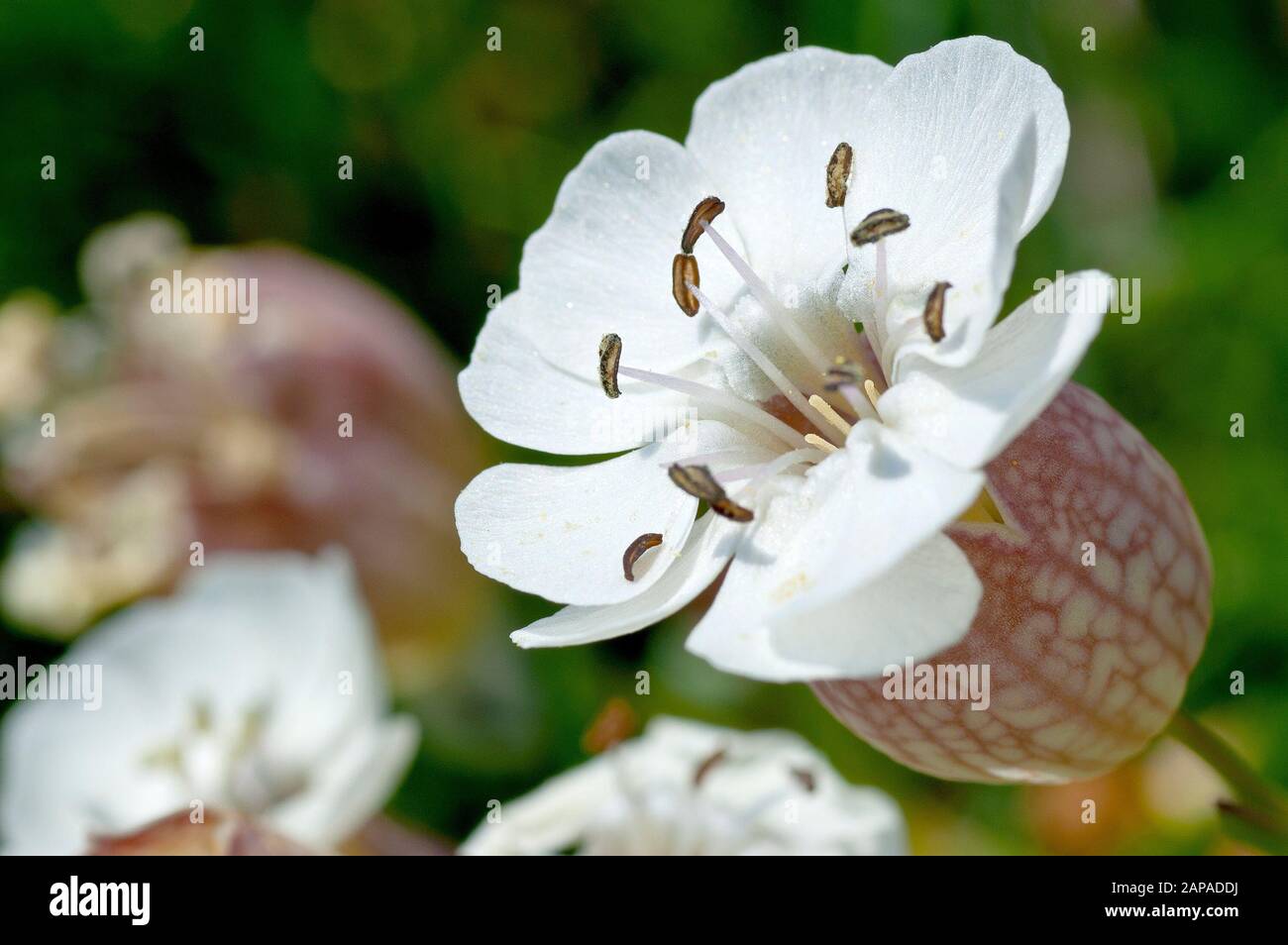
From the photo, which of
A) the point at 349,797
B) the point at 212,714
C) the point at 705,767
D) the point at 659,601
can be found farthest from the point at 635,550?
the point at 212,714

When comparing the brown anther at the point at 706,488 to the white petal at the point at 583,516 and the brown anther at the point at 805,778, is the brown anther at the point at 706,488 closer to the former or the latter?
the white petal at the point at 583,516

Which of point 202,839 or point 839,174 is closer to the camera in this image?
point 839,174

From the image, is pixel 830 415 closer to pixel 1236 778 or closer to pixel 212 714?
pixel 1236 778

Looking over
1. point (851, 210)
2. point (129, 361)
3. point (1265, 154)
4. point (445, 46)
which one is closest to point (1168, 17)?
point (1265, 154)

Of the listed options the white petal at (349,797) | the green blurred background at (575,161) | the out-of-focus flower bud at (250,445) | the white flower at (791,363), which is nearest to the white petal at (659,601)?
the white flower at (791,363)

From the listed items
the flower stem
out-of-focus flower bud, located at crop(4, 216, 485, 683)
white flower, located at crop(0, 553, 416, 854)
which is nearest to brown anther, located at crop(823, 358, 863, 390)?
the flower stem

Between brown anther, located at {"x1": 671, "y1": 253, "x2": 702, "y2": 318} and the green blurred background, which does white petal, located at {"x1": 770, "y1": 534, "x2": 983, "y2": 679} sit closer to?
brown anther, located at {"x1": 671, "y1": 253, "x2": 702, "y2": 318}
